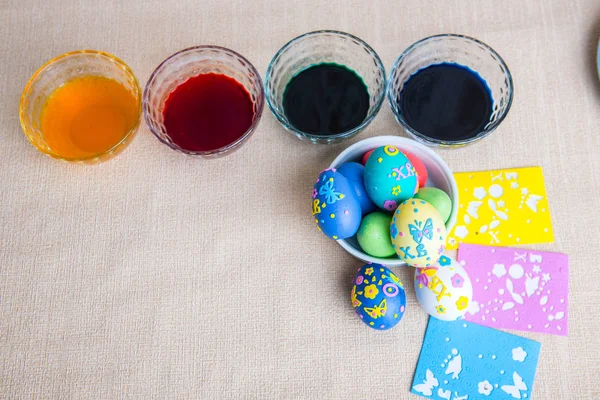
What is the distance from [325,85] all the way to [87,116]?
1.46 ft

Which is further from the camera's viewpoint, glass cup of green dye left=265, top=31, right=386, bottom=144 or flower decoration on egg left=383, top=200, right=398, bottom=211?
glass cup of green dye left=265, top=31, right=386, bottom=144

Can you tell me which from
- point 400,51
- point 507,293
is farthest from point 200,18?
point 507,293

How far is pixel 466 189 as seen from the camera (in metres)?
0.98

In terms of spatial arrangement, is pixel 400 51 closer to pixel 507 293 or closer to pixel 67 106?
pixel 507 293

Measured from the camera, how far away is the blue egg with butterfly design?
833 millimetres

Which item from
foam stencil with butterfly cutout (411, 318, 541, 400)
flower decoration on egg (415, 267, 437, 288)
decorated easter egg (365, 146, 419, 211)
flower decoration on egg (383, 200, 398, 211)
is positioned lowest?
foam stencil with butterfly cutout (411, 318, 541, 400)

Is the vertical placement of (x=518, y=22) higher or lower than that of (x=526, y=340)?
higher

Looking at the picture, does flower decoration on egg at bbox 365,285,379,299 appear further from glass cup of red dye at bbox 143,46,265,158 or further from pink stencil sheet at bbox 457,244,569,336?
glass cup of red dye at bbox 143,46,265,158

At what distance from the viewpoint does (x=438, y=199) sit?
88 centimetres

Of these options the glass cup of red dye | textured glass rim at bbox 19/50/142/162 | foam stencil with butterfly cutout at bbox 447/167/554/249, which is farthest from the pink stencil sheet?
textured glass rim at bbox 19/50/142/162

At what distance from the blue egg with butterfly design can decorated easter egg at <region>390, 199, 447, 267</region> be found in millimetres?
68

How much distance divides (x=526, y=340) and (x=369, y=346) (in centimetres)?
28

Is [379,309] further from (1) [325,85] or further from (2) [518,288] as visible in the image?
(1) [325,85]

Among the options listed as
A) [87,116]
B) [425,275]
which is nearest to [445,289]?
[425,275]
